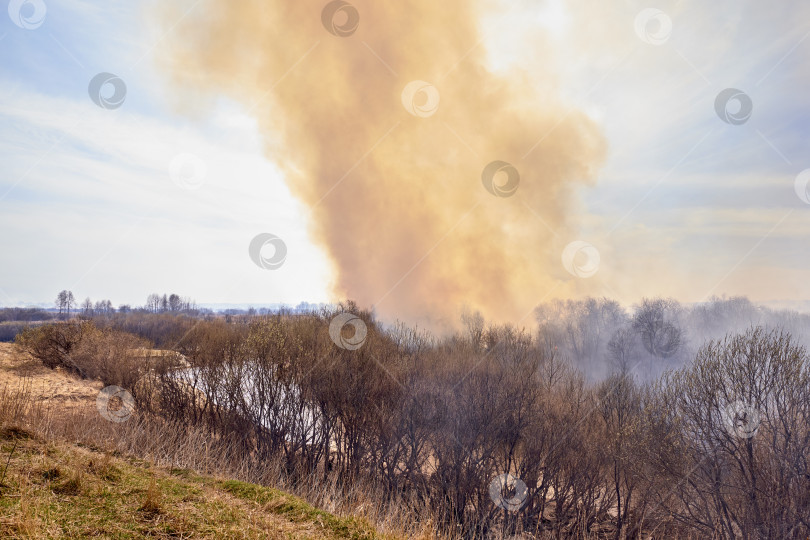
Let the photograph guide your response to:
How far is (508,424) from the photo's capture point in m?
24.6

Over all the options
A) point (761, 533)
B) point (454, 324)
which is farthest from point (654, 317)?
point (761, 533)

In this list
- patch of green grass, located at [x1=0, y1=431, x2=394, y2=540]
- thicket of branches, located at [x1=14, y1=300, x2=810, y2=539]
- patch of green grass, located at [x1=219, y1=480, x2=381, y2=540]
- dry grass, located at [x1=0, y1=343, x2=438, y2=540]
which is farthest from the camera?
thicket of branches, located at [x1=14, y1=300, x2=810, y2=539]

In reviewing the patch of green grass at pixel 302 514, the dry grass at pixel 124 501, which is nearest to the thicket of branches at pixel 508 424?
the dry grass at pixel 124 501

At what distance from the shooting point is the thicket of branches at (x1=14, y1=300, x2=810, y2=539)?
21.4 metres

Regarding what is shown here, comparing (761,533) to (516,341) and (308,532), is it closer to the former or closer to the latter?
(516,341)

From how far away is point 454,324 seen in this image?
65438mm

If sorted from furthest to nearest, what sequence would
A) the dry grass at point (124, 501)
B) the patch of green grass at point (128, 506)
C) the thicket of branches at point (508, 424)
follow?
the thicket of branches at point (508, 424) < the dry grass at point (124, 501) < the patch of green grass at point (128, 506)

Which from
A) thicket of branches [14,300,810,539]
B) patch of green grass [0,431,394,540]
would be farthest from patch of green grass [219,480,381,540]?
thicket of branches [14,300,810,539]

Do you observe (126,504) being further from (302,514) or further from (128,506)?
(302,514)

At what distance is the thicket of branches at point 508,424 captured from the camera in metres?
21.4

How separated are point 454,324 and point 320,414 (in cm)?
4126

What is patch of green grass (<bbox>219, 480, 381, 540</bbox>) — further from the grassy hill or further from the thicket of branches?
the thicket of branches

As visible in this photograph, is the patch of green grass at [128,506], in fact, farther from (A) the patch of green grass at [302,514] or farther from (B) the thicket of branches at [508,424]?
(B) the thicket of branches at [508,424]

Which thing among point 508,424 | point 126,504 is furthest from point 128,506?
point 508,424
